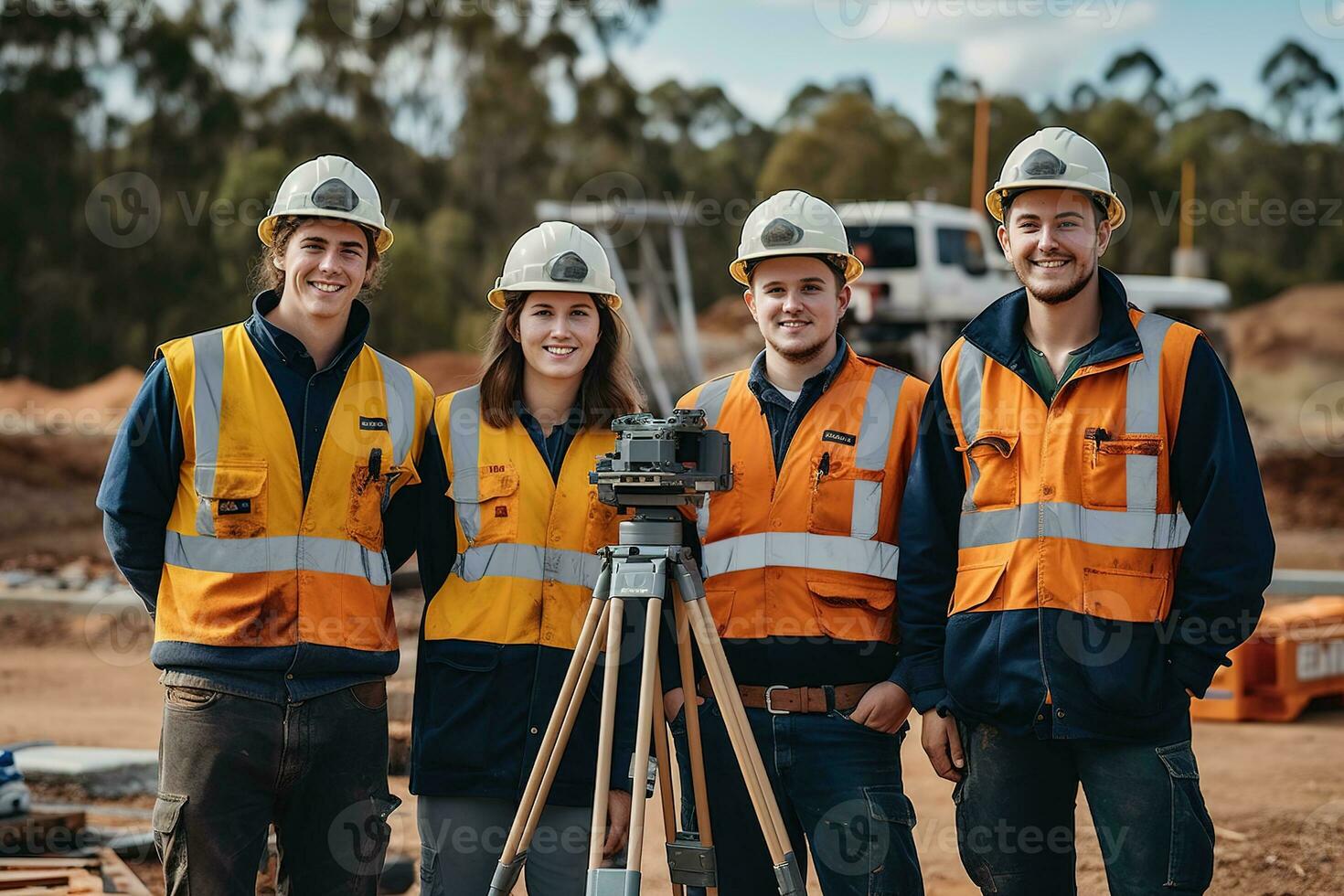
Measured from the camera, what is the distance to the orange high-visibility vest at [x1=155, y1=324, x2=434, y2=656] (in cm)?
305

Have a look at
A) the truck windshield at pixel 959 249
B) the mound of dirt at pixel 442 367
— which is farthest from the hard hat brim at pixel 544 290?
Answer: the mound of dirt at pixel 442 367

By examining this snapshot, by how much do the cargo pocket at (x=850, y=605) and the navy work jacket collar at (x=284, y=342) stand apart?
4.19 ft

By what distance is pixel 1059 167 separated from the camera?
121 inches

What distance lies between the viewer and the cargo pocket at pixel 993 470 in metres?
3.11

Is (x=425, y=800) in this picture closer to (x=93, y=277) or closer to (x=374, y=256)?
(x=374, y=256)

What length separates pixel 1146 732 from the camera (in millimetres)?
2943

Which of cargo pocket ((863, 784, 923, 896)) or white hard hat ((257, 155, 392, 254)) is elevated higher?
white hard hat ((257, 155, 392, 254))

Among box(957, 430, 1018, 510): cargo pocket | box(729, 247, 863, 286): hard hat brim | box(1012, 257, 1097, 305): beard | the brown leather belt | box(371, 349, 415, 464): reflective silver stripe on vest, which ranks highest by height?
box(729, 247, 863, 286): hard hat brim

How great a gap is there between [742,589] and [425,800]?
3.07 ft

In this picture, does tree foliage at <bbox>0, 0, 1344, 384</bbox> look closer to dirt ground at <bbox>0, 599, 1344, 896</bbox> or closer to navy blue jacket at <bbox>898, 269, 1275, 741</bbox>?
dirt ground at <bbox>0, 599, 1344, 896</bbox>

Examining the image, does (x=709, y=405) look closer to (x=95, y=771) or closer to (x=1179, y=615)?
(x=1179, y=615)

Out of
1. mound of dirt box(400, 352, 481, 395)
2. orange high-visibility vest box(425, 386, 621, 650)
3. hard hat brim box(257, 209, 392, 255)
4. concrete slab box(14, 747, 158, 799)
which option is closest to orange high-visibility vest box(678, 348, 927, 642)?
orange high-visibility vest box(425, 386, 621, 650)

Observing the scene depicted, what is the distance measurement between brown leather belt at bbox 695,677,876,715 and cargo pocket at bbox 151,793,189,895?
1230 millimetres

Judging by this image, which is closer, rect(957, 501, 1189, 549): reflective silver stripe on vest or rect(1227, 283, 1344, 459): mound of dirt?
rect(957, 501, 1189, 549): reflective silver stripe on vest
